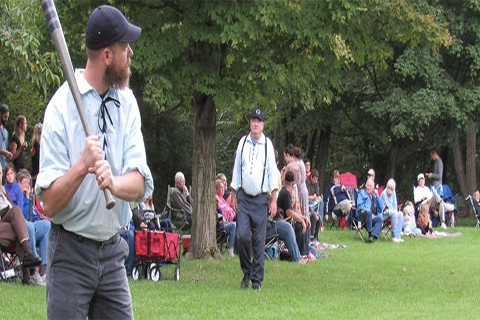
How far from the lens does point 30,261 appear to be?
40.0 ft

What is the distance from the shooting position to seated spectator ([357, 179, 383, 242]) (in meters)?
24.3

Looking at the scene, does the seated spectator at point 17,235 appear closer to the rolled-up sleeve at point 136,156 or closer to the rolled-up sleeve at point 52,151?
the rolled-up sleeve at point 136,156

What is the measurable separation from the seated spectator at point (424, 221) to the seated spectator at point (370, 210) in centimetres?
291

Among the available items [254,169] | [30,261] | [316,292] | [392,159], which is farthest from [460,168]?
[30,261]

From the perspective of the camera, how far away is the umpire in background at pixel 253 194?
12.6 m

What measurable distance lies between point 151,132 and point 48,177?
86.9 feet

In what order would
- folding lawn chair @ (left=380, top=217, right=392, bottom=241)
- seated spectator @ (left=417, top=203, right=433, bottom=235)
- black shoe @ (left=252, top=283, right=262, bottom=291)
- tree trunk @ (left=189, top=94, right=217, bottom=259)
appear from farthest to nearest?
seated spectator @ (left=417, top=203, right=433, bottom=235) → folding lawn chair @ (left=380, top=217, right=392, bottom=241) → tree trunk @ (left=189, top=94, right=217, bottom=259) → black shoe @ (left=252, top=283, right=262, bottom=291)

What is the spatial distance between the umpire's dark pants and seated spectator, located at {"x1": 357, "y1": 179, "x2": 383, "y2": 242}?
11.7m

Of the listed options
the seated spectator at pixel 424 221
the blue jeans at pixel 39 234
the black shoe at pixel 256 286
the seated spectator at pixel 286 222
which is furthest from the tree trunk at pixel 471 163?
the blue jeans at pixel 39 234

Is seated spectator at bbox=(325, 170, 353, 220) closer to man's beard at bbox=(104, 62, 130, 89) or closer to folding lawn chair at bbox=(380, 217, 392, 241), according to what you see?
folding lawn chair at bbox=(380, 217, 392, 241)

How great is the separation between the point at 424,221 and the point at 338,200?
8.23 ft

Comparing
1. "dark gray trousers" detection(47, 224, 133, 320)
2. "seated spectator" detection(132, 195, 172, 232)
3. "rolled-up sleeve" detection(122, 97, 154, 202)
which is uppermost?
"rolled-up sleeve" detection(122, 97, 154, 202)

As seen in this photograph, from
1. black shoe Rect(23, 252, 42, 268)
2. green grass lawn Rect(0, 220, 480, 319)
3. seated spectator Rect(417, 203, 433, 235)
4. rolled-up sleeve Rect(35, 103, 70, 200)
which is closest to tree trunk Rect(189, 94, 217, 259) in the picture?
green grass lawn Rect(0, 220, 480, 319)

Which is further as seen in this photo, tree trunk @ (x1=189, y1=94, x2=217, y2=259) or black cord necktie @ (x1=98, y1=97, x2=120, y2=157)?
tree trunk @ (x1=189, y1=94, x2=217, y2=259)
